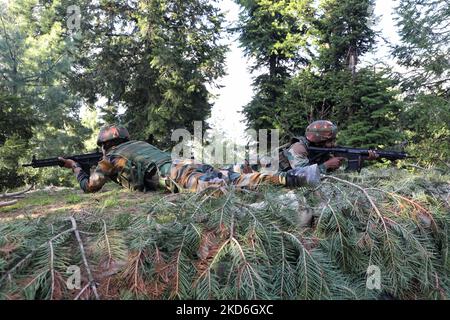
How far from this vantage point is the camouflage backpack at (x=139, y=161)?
5316mm

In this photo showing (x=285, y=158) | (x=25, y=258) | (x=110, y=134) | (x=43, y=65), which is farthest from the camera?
(x=43, y=65)

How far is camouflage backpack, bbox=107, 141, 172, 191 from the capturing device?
17.4ft

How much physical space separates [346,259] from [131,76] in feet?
42.9

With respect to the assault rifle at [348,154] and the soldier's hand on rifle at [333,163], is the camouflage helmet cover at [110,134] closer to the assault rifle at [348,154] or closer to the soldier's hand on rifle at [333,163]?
the assault rifle at [348,154]

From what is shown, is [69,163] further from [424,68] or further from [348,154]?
[424,68]

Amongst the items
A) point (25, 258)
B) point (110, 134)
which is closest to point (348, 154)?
point (110, 134)

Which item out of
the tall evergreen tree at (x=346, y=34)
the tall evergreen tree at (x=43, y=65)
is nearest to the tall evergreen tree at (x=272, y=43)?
the tall evergreen tree at (x=346, y=34)

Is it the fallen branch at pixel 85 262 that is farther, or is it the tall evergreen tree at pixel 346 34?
the tall evergreen tree at pixel 346 34

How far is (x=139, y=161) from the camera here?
17.4 feet

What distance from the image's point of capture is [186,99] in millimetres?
13305

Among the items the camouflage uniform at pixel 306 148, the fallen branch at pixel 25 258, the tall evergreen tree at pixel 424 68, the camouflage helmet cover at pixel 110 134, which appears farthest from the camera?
the tall evergreen tree at pixel 424 68

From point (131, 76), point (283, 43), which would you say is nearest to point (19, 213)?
point (131, 76)
